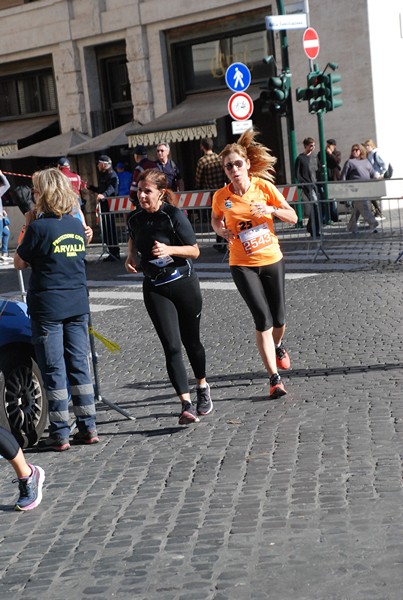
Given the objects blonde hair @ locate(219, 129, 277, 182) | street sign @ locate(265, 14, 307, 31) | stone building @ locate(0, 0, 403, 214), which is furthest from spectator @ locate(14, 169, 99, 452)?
stone building @ locate(0, 0, 403, 214)

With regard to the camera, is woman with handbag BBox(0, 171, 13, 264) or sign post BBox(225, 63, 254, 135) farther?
sign post BBox(225, 63, 254, 135)

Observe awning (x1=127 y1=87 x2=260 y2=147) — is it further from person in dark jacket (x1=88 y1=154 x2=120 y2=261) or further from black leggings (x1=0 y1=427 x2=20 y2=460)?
black leggings (x1=0 y1=427 x2=20 y2=460)

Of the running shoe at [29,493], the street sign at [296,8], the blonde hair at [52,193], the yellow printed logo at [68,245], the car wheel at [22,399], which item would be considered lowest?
the running shoe at [29,493]

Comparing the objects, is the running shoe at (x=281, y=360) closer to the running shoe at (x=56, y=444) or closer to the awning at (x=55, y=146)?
the running shoe at (x=56, y=444)

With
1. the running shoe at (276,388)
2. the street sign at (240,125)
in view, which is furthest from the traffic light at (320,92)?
the running shoe at (276,388)

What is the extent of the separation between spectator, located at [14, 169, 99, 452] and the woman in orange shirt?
1.46 meters

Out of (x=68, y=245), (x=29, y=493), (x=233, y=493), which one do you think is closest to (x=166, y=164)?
(x=68, y=245)

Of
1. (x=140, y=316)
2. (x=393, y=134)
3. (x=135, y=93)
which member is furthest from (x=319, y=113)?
(x=140, y=316)

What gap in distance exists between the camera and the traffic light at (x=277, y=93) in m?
22.9

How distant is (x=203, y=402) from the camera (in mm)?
7871

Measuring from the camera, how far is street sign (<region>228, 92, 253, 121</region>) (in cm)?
2170

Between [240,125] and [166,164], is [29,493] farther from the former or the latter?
[240,125]

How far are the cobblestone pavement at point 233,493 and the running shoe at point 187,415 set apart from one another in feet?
0.32

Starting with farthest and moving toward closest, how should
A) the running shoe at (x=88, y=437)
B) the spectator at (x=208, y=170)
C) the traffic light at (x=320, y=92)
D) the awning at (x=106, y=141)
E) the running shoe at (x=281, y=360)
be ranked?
the awning at (x=106, y=141)
the traffic light at (x=320, y=92)
the spectator at (x=208, y=170)
the running shoe at (x=281, y=360)
the running shoe at (x=88, y=437)
